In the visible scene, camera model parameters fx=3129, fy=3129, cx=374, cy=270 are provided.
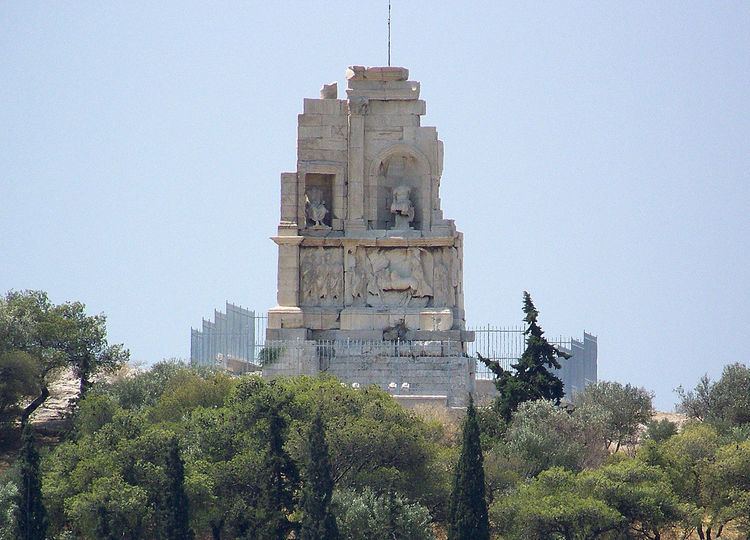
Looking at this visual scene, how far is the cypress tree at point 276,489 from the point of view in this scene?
67.6m

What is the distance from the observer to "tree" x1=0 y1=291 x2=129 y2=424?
78.3 meters

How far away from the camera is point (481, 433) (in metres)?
73.7

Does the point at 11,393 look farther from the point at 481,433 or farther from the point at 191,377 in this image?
the point at 481,433

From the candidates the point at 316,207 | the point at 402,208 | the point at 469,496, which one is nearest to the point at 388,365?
the point at 402,208

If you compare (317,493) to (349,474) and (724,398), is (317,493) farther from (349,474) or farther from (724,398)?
(724,398)

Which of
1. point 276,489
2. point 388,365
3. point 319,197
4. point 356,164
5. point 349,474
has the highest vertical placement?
point 356,164

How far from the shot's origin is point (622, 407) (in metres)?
78.2

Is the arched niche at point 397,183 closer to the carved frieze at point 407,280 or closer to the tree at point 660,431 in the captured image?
the carved frieze at point 407,280

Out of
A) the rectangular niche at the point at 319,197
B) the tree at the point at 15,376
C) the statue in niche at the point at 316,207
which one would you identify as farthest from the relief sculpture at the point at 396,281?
the tree at the point at 15,376

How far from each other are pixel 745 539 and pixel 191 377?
14813mm

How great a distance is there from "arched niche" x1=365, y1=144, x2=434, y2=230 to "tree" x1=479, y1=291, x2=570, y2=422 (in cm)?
425

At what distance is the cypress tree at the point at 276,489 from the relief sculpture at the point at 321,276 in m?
10.1

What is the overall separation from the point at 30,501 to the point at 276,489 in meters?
5.34

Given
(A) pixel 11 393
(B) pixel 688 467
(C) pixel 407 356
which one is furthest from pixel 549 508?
(A) pixel 11 393
